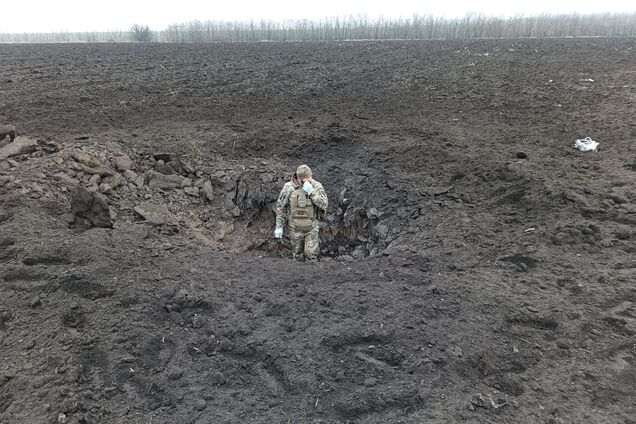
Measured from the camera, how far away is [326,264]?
565 centimetres

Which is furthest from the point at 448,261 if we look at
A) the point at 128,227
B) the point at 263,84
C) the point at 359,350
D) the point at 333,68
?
the point at 333,68

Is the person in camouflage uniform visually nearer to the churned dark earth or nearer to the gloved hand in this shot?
the gloved hand

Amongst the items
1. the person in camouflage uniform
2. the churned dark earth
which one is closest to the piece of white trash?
the churned dark earth

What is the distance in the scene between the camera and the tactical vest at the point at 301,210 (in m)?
7.44

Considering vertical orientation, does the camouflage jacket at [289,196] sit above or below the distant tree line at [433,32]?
below

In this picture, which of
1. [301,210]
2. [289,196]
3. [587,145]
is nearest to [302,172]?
[289,196]

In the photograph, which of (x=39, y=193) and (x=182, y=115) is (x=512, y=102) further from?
(x=39, y=193)

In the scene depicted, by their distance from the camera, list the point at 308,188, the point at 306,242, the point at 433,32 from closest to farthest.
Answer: the point at 308,188, the point at 306,242, the point at 433,32

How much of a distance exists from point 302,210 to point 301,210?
2 cm

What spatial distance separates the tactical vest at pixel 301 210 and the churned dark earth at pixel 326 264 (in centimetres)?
109

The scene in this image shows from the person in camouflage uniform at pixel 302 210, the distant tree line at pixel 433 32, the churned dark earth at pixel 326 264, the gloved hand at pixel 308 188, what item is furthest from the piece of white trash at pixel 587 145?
the distant tree line at pixel 433 32

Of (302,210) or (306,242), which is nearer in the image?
(302,210)

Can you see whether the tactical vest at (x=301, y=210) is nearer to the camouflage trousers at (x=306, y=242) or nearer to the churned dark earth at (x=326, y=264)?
the camouflage trousers at (x=306, y=242)

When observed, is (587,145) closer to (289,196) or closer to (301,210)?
(301,210)
